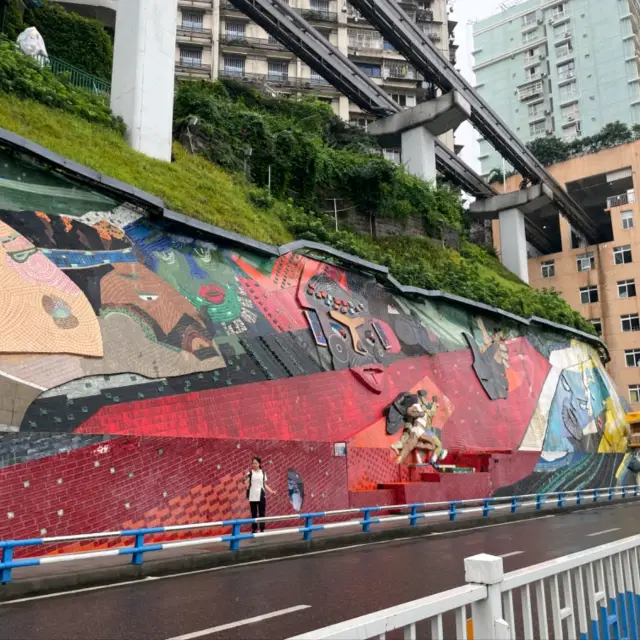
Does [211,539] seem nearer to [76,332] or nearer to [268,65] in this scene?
[76,332]

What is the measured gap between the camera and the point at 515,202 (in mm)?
40156

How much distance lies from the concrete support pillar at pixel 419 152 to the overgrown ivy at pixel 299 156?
1.15 metres

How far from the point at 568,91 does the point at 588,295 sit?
32692 millimetres

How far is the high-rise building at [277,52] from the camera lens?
50.4m

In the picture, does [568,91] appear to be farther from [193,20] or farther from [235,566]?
[235,566]

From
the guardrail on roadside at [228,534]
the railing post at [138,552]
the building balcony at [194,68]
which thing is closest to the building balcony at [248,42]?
the building balcony at [194,68]

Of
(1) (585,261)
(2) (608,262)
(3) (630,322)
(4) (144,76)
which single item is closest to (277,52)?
(1) (585,261)

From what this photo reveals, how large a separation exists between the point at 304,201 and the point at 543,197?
21249mm

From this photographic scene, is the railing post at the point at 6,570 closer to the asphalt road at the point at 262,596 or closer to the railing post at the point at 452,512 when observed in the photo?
the asphalt road at the point at 262,596

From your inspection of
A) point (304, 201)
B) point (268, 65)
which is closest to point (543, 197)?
point (304, 201)

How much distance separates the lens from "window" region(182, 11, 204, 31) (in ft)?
167

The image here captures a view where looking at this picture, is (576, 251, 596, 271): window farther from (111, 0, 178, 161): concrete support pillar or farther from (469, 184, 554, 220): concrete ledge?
(111, 0, 178, 161): concrete support pillar

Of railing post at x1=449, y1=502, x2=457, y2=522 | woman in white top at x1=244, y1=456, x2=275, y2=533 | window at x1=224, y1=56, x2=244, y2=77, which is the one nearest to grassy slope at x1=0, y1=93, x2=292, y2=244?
woman in white top at x1=244, y1=456, x2=275, y2=533

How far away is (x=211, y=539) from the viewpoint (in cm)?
970
